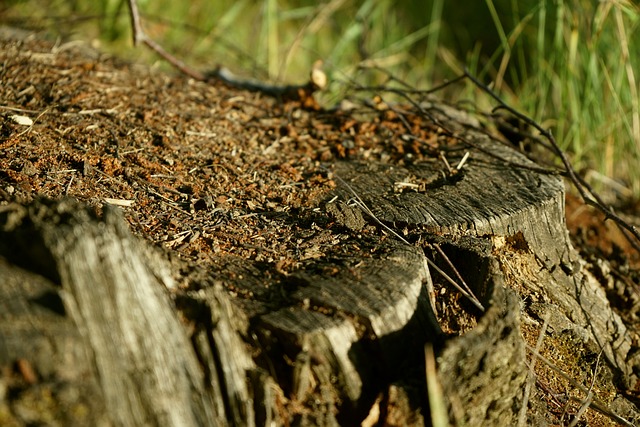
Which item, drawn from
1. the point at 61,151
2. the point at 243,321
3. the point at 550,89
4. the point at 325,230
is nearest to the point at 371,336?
the point at 243,321

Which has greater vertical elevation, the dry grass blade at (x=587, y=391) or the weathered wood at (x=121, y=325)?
the weathered wood at (x=121, y=325)

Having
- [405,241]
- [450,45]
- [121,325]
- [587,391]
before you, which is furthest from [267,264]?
[450,45]

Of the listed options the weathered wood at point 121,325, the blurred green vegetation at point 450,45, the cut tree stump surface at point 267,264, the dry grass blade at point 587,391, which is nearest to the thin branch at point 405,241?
the cut tree stump surface at point 267,264

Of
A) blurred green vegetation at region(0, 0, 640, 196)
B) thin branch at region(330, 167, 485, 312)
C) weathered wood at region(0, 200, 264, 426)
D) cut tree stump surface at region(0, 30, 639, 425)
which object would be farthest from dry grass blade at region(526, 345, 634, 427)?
blurred green vegetation at region(0, 0, 640, 196)

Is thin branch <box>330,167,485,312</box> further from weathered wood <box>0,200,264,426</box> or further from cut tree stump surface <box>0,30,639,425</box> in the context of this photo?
weathered wood <box>0,200,264,426</box>

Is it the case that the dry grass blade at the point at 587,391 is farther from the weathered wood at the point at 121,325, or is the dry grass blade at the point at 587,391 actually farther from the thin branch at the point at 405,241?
the weathered wood at the point at 121,325

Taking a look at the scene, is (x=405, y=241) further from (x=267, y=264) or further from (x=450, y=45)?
(x=450, y=45)

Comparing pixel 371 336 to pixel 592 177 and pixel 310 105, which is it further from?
pixel 592 177
